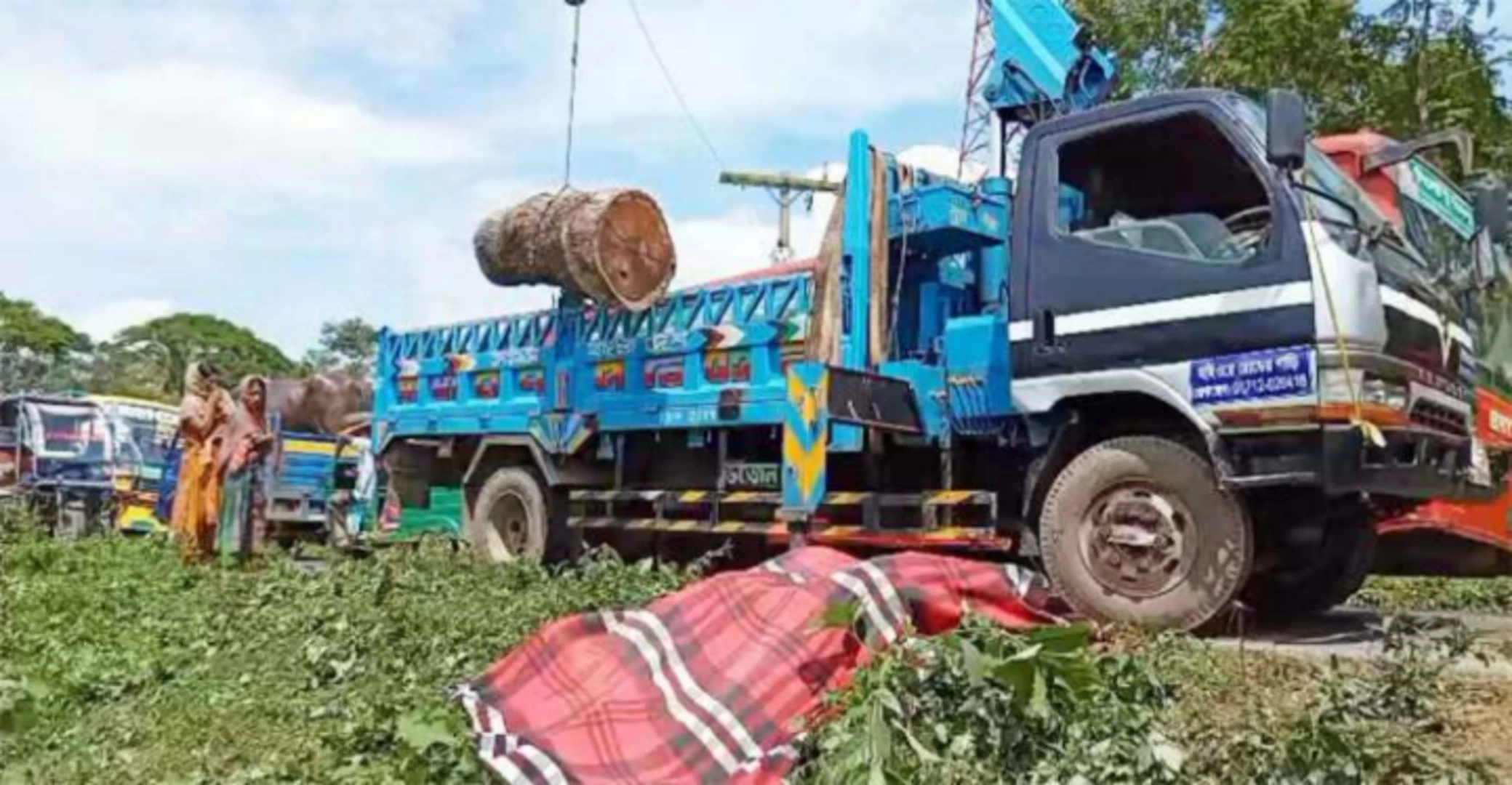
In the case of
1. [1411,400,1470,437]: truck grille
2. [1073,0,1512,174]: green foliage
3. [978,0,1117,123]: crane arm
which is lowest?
[1411,400,1470,437]: truck grille

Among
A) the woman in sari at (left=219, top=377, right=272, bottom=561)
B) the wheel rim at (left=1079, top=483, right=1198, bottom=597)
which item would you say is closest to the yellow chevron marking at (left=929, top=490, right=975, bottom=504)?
the wheel rim at (left=1079, top=483, right=1198, bottom=597)

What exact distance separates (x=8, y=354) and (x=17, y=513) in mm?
42290

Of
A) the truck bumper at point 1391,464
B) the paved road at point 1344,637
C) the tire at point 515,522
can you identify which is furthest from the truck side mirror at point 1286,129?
the tire at point 515,522

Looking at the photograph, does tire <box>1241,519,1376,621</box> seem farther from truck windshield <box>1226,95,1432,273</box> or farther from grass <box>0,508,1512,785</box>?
grass <box>0,508,1512,785</box>

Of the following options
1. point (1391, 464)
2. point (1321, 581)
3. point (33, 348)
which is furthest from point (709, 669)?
point (33, 348)

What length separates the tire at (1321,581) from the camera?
7.50 m

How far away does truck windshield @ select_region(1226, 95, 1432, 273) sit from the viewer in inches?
252

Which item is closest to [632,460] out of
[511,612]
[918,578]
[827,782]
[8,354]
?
[511,612]

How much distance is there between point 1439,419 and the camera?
664 cm

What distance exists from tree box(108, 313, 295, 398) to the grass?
5036 centimetres

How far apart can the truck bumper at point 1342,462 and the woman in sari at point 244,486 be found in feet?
25.0

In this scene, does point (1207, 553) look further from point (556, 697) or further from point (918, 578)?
point (556, 697)

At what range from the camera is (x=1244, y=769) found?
3.88 metres

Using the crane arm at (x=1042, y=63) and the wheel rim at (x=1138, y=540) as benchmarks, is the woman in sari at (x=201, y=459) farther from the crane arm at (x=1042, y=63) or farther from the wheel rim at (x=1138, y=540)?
the wheel rim at (x=1138, y=540)
